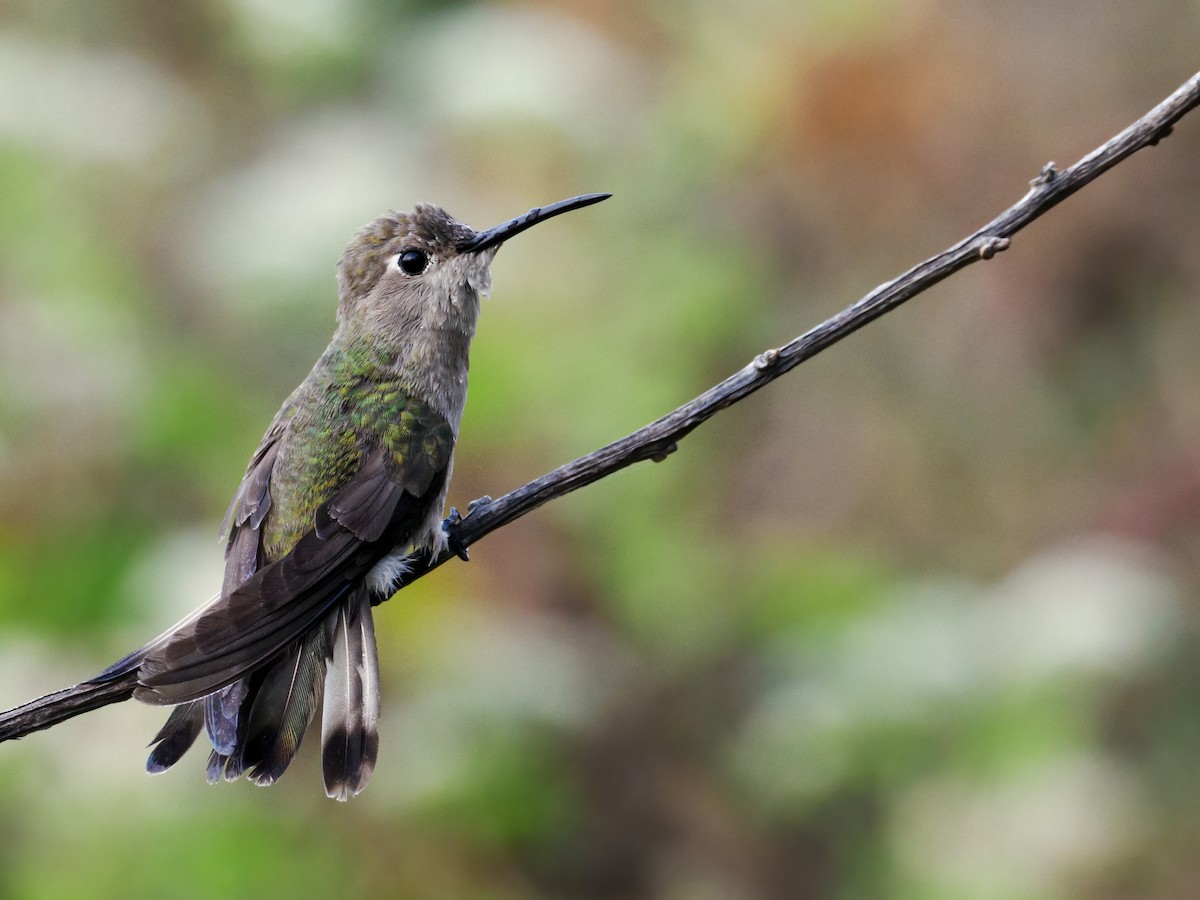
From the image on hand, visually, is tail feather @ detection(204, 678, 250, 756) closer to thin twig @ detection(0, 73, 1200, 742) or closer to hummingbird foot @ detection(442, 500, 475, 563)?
thin twig @ detection(0, 73, 1200, 742)

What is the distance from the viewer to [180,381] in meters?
4.94

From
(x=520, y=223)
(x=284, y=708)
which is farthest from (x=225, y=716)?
(x=520, y=223)

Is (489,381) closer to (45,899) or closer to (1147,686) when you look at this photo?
(45,899)

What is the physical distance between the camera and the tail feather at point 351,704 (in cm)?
272

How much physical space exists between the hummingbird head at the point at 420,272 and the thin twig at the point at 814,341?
871 millimetres

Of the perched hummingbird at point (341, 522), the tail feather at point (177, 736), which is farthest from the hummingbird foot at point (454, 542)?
the tail feather at point (177, 736)

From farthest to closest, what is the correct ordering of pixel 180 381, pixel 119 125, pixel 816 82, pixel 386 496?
pixel 816 82, pixel 119 125, pixel 180 381, pixel 386 496

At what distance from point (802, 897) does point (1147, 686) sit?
75.1 inches

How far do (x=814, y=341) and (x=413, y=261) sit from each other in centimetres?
146

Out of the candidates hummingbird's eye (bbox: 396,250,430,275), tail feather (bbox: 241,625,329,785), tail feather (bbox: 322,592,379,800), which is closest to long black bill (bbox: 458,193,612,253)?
hummingbird's eye (bbox: 396,250,430,275)

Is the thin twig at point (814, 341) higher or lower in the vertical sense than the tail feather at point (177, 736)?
higher

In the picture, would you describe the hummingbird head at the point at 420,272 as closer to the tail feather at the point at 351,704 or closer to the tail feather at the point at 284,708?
the tail feather at the point at 351,704

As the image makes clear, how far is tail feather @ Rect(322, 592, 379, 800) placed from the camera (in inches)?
107

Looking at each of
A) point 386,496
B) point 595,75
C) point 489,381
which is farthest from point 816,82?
point 386,496
